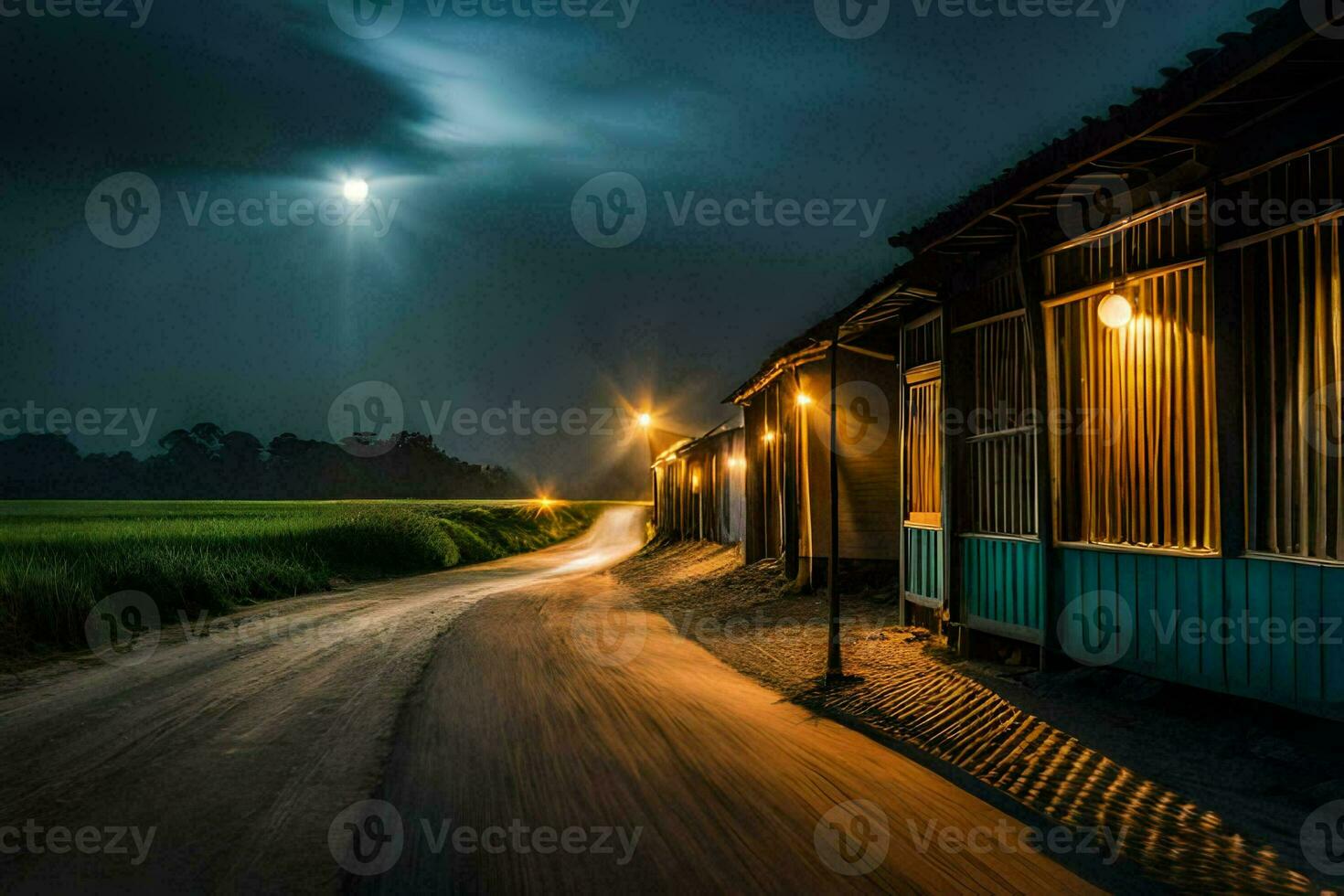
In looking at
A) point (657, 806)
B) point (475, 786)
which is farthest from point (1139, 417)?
point (475, 786)

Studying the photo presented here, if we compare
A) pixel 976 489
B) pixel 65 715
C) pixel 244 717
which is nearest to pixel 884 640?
pixel 976 489

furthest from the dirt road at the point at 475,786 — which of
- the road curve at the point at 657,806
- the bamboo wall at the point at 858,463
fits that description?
the bamboo wall at the point at 858,463

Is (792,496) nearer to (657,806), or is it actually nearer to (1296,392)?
(1296,392)

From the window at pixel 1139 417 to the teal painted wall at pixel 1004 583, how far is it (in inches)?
23.3

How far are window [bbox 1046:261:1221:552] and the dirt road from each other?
9.86 feet

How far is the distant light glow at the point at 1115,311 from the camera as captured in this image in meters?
6.77

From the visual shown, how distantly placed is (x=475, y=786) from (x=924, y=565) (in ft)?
23.5

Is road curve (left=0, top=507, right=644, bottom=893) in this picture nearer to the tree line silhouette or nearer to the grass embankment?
the grass embankment

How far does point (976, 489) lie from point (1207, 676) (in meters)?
3.63

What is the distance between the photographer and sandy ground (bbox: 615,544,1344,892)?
13.5ft

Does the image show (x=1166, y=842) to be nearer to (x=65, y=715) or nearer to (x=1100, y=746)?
(x=1100, y=746)

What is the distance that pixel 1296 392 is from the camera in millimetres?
5285

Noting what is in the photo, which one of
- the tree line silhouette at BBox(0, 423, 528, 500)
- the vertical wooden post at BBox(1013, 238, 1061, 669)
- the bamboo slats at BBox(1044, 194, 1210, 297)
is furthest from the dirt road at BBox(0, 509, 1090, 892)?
the tree line silhouette at BBox(0, 423, 528, 500)

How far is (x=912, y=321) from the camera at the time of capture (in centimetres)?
1105
